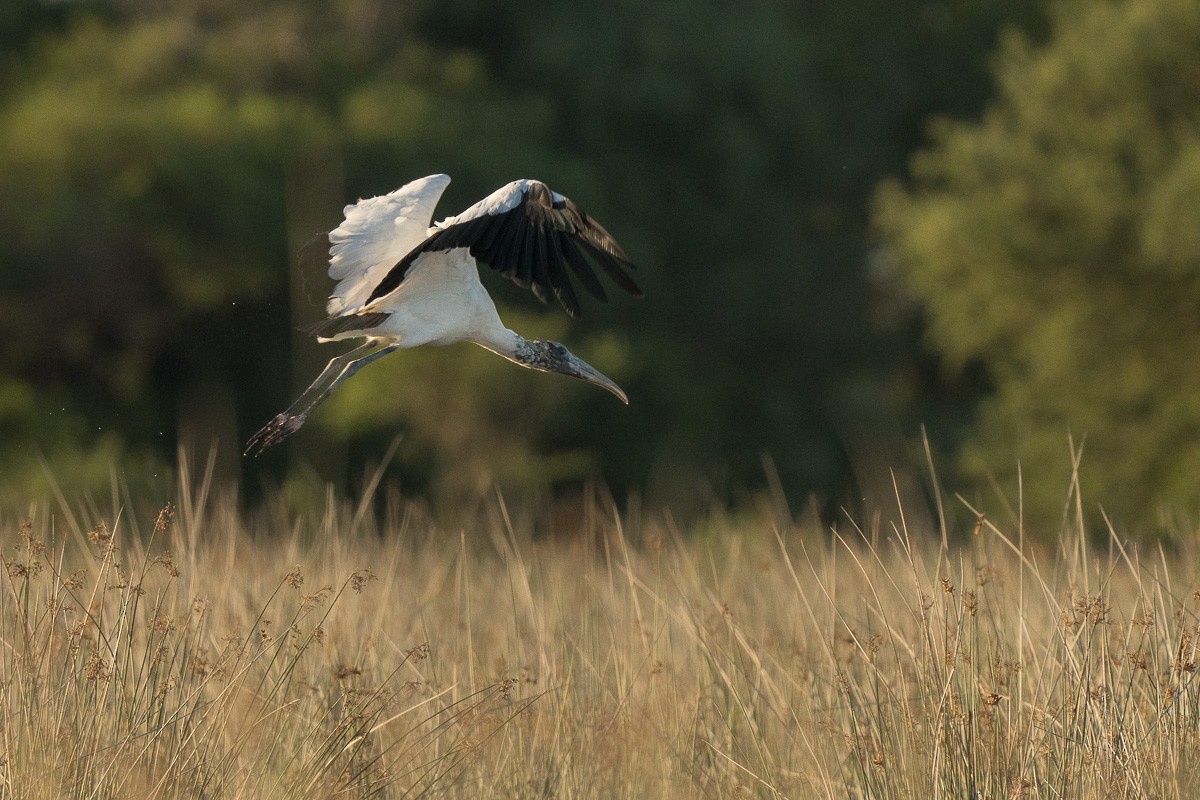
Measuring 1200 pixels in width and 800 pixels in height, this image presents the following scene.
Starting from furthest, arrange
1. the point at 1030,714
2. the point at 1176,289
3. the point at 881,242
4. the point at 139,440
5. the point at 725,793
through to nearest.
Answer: the point at 881,242 < the point at 139,440 < the point at 1176,289 < the point at 725,793 < the point at 1030,714

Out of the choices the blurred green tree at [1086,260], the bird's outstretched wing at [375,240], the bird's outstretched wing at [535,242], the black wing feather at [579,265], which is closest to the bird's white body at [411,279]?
the bird's outstretched wing at [375,240]

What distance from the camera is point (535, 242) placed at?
5.43m

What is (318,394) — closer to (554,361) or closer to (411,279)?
(411,279)

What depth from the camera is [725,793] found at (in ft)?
14.5

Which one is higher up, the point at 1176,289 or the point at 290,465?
the point at 1176,289

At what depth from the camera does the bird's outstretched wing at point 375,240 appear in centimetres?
638

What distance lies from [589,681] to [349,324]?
2.00 metres

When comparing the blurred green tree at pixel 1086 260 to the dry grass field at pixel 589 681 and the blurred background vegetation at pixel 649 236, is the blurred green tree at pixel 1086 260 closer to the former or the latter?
the blurred background vegetation at pixel 649 236

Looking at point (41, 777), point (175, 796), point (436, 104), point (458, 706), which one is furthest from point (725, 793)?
point (436, 104)

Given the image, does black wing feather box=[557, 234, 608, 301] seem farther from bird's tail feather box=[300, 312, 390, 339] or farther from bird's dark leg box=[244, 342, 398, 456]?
bird's tail feather box=[300, 312, 390, 339]

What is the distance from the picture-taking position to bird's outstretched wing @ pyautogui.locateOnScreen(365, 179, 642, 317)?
209 inches

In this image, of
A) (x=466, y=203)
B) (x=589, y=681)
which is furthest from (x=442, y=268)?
(x=466, y=203)

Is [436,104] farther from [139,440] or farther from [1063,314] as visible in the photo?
[1063,314]

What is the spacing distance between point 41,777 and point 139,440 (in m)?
16.1
